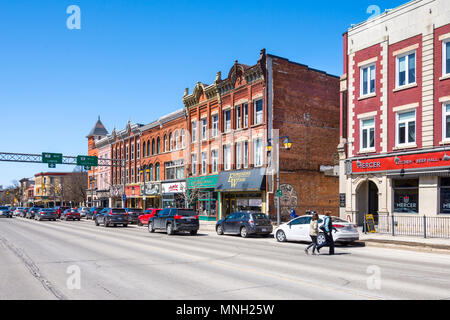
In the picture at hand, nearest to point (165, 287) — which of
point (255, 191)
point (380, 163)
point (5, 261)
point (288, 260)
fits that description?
point (288, 260)

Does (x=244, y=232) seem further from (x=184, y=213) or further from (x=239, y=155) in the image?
(x=239, y=155)

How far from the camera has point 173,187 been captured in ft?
154

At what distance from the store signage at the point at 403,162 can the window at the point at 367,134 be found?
966mm

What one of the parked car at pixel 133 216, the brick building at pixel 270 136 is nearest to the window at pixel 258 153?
the brick building at pixel 270 136

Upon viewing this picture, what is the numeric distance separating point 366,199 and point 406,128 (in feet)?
17.4

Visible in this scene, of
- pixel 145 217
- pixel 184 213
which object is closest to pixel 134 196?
pixel 145 217

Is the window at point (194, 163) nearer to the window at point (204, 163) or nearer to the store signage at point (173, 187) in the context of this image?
the window at point (204, 163)

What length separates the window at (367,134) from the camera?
25.7 meters

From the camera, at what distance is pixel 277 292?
865 centimetres

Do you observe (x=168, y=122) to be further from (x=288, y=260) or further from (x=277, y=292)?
(x=277, y=292)

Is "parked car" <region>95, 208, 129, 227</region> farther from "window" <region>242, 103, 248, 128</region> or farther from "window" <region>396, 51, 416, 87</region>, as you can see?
"window" <region>396, 51, 416, 87</region>

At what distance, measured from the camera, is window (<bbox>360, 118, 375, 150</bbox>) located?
25.7m

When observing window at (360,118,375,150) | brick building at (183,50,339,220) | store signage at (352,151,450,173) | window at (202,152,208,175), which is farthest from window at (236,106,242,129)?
store signage at (352,151,450,173)
